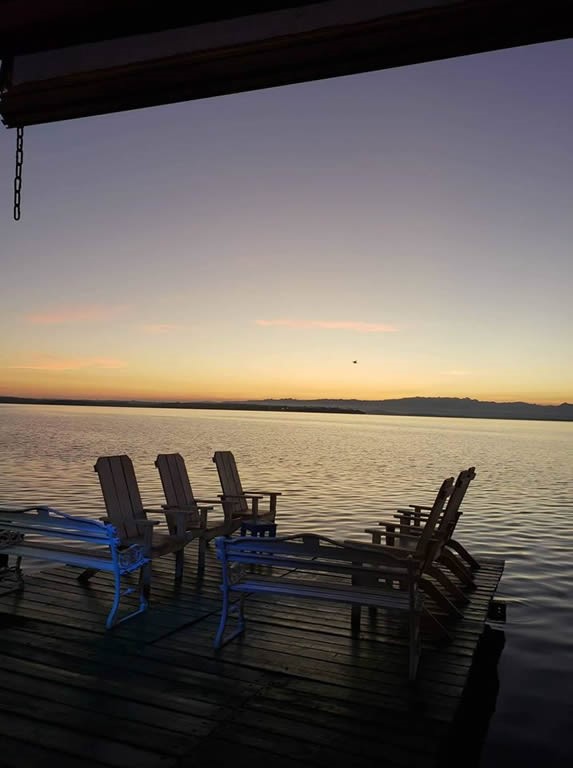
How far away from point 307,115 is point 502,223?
11.0 meters

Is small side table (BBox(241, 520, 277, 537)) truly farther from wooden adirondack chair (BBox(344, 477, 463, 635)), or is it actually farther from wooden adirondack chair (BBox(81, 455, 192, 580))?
wooden adirondack chair (BBox(344, 477, 463, 635))

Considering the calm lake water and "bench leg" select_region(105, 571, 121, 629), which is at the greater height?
"bench leg" select_region(105, 571, 121, 629)

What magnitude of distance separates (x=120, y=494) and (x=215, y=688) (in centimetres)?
288

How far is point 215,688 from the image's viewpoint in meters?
3.92

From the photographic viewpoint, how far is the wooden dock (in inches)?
124

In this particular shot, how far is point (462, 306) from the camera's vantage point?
4156 centimetres

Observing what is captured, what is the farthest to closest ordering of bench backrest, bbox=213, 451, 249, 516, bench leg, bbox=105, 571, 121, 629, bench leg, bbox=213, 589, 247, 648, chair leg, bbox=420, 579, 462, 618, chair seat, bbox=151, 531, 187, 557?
1. bench backrest, bbox=213, 451, 249, 516
2. chair seat, bbox=151, 531, 187, 557
3. chair leg, bbox=420, 579, 462, 618
4. bench leg, bbox=105, 571, 121, 629
5. bench leg, bbox=213, 589, 247, 648

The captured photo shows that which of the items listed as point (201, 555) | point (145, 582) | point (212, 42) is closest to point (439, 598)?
point (145, 582)

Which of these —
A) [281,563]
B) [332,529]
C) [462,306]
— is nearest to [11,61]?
[281,563]

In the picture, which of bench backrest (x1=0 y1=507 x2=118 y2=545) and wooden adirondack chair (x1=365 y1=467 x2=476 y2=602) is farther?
wooden adirondack chair (x1=365 y1=467 x2=476 y2=602)

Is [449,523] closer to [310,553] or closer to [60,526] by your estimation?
[310,553]

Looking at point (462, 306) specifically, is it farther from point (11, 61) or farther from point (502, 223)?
point (11, 61)

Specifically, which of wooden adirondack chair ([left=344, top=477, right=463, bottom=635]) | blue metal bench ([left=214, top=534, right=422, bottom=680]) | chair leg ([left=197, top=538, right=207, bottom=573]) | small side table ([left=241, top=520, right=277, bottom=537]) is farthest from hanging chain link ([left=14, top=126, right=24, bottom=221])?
small side table ([left=241, top=520, right=277, bottom=537])

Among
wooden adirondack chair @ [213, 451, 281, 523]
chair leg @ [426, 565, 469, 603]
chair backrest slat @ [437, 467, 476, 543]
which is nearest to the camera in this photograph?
chair leg @ [426, 565, 469, 603]
